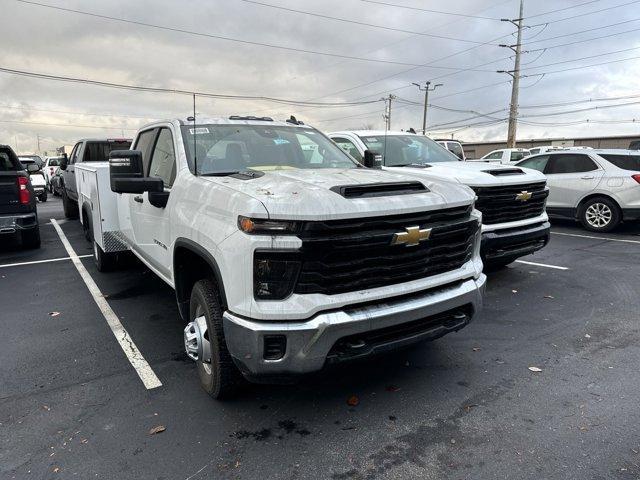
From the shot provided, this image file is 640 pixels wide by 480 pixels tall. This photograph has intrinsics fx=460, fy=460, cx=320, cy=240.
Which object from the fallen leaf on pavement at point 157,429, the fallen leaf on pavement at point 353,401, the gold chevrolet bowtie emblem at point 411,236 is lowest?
the fallen leaf on pavement at point 157,429

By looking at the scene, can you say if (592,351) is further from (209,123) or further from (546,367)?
(209,123)

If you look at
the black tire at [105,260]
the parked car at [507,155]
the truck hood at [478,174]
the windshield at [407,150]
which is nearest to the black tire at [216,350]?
the truck hood at [478,174]

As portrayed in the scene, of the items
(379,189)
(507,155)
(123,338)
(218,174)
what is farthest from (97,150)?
(507,155)

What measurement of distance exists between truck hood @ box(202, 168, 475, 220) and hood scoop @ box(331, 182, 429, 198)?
5 cm

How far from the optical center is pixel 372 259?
275cm

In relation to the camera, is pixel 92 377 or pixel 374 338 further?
pixel 92 377

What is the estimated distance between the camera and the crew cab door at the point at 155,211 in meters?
3.91

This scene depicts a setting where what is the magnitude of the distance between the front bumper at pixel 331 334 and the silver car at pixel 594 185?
27.0 ft

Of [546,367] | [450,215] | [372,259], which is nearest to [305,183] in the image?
[372,259]

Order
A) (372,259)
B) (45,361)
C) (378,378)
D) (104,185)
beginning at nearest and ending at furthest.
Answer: (372,259)
(378,378)
(45,361)
(104,185)

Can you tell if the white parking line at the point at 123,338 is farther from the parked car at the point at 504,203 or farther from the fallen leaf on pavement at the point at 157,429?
the parked car at the point at 504,203

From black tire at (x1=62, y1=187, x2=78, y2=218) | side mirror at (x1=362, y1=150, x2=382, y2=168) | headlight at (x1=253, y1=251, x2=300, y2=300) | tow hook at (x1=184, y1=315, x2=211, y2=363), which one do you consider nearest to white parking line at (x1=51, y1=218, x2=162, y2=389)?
tow hook at (x1=184, y1=315, x2=211, y2=363)

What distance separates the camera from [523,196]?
563 cm

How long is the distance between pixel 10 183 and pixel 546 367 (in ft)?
26.2
